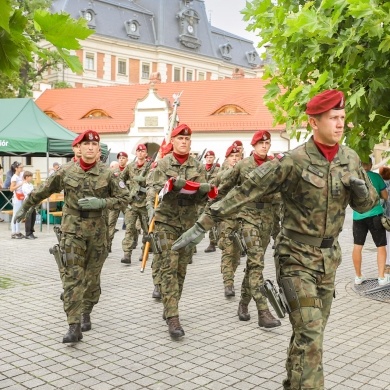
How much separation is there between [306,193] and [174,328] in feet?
8.70

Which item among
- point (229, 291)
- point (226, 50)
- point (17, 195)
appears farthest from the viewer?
point (226, 50)

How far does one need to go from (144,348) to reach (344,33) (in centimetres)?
372

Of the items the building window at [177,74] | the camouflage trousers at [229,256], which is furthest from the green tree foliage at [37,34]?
the building window at [177,74]

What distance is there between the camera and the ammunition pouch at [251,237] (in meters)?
6.49

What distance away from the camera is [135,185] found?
11.0 m

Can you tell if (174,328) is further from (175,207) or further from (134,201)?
(134,201)

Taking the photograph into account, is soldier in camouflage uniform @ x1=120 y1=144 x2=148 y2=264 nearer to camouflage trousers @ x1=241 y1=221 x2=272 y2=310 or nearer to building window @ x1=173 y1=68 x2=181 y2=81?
camouflage trousers @ x1=241 y1=221 x2=272 y2=310

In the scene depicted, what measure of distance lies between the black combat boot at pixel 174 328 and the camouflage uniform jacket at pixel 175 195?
3.20 feet

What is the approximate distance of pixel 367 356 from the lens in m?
5.37

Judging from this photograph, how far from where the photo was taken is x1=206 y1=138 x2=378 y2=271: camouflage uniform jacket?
12.3 ft

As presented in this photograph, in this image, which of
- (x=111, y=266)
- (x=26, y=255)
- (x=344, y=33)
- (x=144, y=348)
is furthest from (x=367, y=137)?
(x=26, y=255)

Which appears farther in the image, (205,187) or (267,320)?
(267,320)

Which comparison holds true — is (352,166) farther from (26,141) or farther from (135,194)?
(26,141)

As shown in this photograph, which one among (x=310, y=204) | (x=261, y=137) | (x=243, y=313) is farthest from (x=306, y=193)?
(x=243, y=313)
